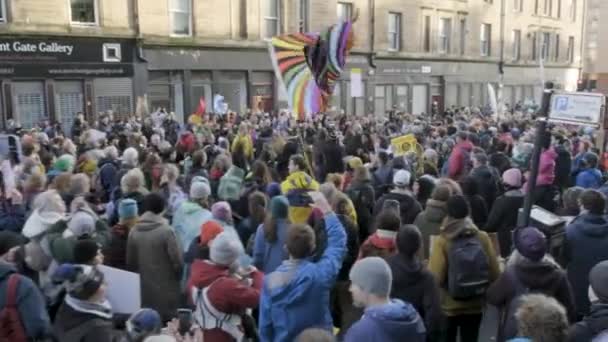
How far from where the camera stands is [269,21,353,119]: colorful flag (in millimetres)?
8961

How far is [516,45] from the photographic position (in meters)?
40.2

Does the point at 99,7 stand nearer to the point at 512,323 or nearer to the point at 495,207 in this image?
the point at 495,207

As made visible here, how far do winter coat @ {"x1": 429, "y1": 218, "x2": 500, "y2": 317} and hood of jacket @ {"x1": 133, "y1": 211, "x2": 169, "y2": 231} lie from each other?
2242 mm

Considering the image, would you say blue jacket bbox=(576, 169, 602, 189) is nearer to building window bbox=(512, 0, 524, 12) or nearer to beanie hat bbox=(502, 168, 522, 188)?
beanie hat bbox=(502, 168, 522, 188)

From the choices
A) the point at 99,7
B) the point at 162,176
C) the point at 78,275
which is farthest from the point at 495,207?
the point at 99,7

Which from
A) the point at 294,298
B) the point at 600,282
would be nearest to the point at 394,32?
the point at 294,298

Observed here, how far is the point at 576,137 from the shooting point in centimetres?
1277

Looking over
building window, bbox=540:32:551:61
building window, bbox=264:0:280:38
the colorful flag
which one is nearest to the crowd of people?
the colorful flag

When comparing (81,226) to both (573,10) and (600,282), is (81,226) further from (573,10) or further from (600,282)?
(573,10)

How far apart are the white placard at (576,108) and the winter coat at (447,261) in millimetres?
1037

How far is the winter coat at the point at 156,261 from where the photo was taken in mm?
5242

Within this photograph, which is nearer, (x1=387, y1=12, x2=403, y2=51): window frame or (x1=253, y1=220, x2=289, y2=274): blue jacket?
(x1=253, y1=220, x2=289, y2=274): blue jacket

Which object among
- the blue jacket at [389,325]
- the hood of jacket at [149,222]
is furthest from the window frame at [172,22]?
the blue jacket at [389,325]

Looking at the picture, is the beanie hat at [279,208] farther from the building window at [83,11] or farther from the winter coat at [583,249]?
the building window at [83,11]
